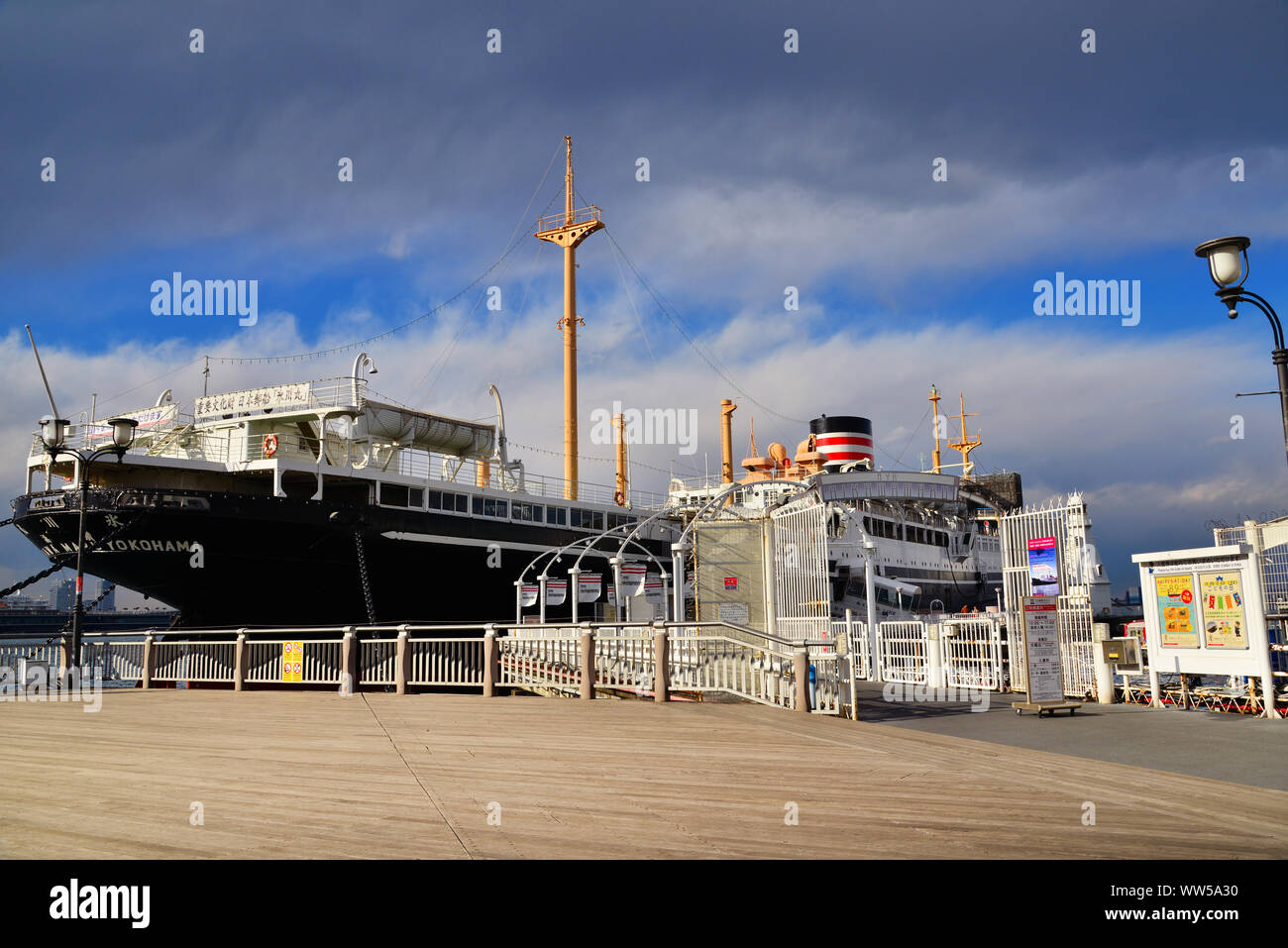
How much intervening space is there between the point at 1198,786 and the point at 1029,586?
8446mm

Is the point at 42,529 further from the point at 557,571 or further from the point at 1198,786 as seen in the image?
the point at 1198,786

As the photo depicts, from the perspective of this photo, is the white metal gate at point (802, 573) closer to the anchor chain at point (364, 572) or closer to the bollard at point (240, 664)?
the bollard at point (240, 664)

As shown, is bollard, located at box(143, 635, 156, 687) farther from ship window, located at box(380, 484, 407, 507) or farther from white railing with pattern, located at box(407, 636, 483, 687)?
ship window, located at box(380, 484, 407, 507)

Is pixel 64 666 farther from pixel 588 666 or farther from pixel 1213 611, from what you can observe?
pixel 1213 611

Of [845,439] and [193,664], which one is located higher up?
[845,439]

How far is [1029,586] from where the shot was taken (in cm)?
1480

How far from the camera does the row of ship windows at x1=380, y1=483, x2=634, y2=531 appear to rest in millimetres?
36656

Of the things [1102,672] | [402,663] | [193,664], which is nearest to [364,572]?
[193,664]

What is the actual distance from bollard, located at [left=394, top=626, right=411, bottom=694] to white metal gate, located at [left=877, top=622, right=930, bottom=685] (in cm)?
1014

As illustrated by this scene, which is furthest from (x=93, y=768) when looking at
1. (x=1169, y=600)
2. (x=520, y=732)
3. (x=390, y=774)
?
(x=1169, y=600)

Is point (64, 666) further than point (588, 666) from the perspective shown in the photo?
Yes

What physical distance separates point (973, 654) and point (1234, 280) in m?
10.8

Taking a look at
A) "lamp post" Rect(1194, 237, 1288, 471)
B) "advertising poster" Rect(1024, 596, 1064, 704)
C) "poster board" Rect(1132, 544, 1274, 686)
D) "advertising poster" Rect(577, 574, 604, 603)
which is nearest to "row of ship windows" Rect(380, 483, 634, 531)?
"advertising poster" Rect(577, 574, 604, 603)

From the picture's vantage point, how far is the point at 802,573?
17.8 meters
